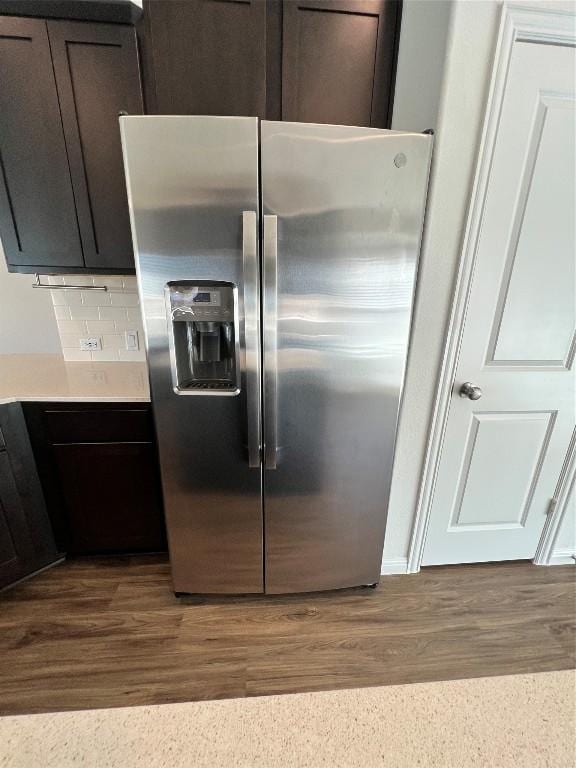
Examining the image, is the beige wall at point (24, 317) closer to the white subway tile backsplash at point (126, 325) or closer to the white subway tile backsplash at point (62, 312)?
the white subway tile backsplash at point (62, 312)

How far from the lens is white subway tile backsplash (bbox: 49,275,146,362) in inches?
76.8

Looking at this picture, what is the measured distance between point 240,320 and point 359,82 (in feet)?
3.65

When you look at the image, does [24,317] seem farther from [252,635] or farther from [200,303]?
[252,635]

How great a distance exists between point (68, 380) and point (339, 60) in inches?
72.3

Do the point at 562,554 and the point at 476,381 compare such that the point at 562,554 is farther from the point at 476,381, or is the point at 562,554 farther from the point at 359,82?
the point at 359,82

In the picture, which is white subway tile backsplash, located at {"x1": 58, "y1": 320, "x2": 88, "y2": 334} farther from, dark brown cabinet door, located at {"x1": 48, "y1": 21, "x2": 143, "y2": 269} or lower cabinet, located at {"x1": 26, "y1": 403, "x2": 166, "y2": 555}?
lower cabinet, located at {"x1": 26, "y1": 403, "x2": 166, "y2": 555}

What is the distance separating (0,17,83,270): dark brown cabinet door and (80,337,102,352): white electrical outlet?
472 mm

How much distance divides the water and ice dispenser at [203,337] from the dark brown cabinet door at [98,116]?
626mm

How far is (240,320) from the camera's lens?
1249mm

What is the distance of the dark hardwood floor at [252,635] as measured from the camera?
4.43 feet

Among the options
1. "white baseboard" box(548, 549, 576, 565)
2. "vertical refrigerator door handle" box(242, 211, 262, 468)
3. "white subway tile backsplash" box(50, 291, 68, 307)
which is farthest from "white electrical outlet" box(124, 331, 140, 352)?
"white baseboard" box(548, 549, 576, 565)

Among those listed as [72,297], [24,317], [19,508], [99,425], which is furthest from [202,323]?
[24,317]

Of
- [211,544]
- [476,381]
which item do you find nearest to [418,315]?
[476,381]

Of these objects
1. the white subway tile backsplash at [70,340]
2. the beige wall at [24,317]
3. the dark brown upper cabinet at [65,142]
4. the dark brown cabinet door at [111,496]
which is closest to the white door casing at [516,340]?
the dark brown cabinet door at [111,496]
